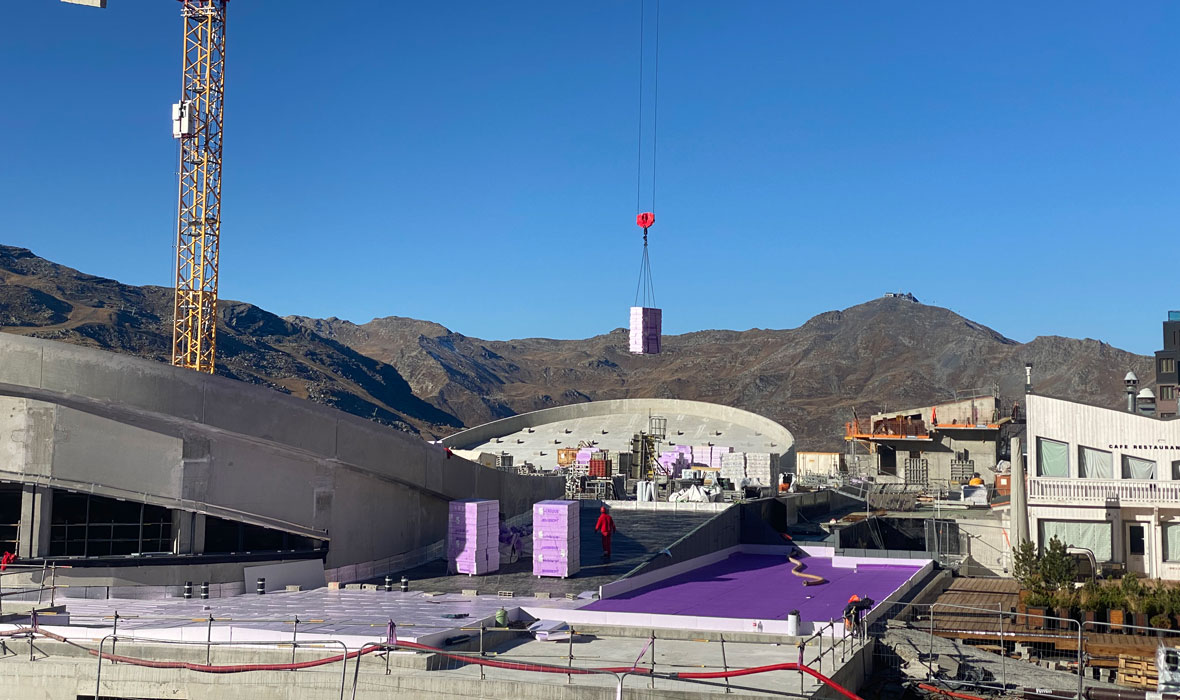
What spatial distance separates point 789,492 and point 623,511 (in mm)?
12736

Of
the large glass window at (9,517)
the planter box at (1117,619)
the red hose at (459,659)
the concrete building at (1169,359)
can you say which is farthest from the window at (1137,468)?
the concrete building at (1169,359)

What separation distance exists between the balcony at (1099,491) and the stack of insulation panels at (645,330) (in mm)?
14149

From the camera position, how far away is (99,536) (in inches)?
928

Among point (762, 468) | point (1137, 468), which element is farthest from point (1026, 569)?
point (762, 468)

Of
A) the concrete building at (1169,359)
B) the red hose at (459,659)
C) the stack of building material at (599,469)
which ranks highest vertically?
the concrete building at (1169,359)

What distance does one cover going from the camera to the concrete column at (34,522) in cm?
2269

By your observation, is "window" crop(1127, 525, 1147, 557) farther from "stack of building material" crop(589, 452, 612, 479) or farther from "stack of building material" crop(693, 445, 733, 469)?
"stack of building material" crop(693, 445, 733, 469)

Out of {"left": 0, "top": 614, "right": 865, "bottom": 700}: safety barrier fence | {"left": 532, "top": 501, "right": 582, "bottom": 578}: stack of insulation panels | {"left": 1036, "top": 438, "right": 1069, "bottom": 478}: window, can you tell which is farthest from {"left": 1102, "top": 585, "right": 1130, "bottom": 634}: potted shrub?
{"left": 532, "top": 501, "right": 582, "bottom": 578}: stack of insulation panels

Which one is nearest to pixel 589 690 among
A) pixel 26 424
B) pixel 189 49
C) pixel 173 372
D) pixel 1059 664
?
pixel 1059 664

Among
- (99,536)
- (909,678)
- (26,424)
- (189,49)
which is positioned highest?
(189,49)

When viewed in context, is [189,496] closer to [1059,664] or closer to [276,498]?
[276,498]

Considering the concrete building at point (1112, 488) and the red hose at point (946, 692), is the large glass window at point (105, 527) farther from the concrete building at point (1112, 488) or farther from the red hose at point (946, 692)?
the concrete building at point (1112, 488)

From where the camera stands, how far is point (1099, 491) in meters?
28.5

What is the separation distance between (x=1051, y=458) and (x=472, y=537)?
16.1 m
